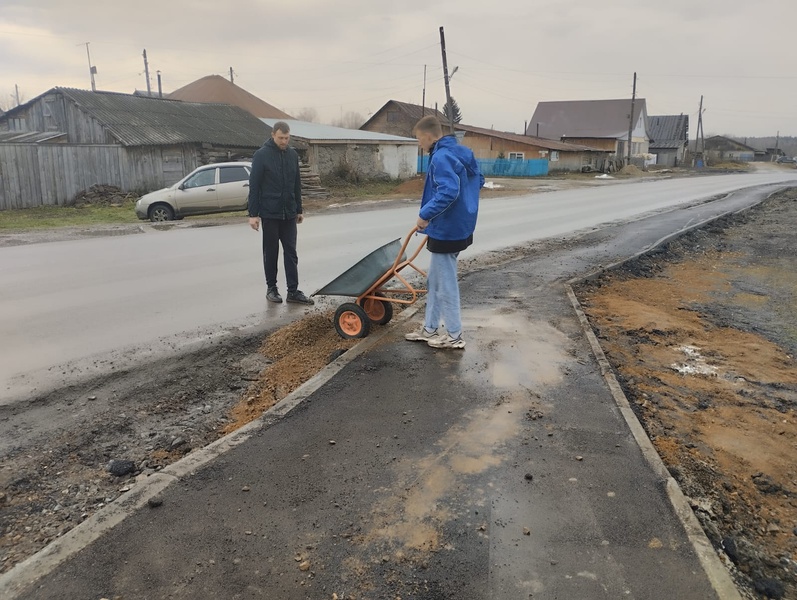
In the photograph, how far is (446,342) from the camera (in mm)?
5637

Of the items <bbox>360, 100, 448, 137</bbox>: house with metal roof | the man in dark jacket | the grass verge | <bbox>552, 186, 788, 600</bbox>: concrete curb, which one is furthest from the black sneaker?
<bbox>360, 100, 448, 137</bbox>: house with metal roof

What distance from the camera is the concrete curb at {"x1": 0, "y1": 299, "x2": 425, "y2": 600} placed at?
2.64 meters

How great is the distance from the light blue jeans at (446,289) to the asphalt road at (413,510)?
0.67m

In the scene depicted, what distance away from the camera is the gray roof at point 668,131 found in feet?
296

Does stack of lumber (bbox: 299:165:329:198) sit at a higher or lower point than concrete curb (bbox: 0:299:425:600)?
higher

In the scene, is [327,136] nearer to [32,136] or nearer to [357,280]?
[32,136]

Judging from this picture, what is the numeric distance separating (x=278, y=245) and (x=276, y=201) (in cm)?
57

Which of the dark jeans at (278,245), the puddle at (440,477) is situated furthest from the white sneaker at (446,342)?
the dark jeans at (278,245)

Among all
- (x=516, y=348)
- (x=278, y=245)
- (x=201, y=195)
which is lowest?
(x=516, y=348)

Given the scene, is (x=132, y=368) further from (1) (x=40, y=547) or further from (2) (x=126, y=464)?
(1) (x=40, y=547)

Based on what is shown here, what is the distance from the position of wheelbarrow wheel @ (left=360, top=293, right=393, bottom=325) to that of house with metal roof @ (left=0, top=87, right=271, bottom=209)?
19448 millimetres

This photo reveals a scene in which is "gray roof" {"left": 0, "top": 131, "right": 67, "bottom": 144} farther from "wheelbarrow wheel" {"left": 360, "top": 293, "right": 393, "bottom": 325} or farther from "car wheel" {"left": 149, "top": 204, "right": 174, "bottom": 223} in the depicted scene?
"wheelbarrow wheel" {"left": 360, "top": 293, "right": 393, "bottom": 325}

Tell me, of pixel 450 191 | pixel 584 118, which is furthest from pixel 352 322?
pixel 584 118

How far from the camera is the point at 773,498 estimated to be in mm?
3695
